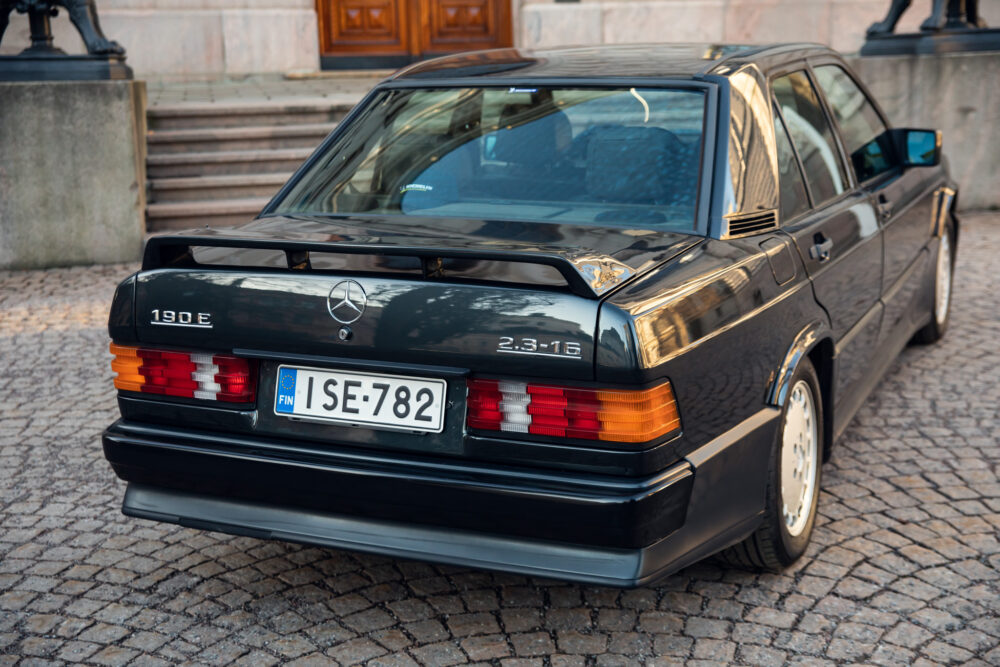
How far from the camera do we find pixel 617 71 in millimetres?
3783

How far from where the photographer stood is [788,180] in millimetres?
3785

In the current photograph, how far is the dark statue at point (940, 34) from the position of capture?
34.5ft

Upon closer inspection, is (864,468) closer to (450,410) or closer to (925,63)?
(450,410)

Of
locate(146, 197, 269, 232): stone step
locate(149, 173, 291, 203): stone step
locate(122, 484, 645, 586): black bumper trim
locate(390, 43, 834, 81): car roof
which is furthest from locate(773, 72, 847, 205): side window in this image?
locate(149, 173, 291, 203): stone step

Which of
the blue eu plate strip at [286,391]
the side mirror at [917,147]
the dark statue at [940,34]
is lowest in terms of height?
the blue eu plate strip at [286,391]

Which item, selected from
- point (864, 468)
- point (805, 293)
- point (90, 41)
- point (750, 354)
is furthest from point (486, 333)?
point (90, 41)

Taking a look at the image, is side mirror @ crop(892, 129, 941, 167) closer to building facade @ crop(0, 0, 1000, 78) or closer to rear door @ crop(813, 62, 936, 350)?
rear door @ crop(813, 62, 936, 350)

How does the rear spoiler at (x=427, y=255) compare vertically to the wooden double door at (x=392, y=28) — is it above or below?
below

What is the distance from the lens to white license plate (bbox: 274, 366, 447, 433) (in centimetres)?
288

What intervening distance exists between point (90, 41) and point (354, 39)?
485 cm

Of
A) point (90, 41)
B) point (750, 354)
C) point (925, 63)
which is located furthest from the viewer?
point (925, 63)

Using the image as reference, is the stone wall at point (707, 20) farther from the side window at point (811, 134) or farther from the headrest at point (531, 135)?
the headrest at point (531, 135)

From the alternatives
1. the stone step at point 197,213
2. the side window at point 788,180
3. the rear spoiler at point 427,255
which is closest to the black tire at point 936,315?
the side window at point 788,180

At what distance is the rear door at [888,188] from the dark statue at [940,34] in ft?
18.6
